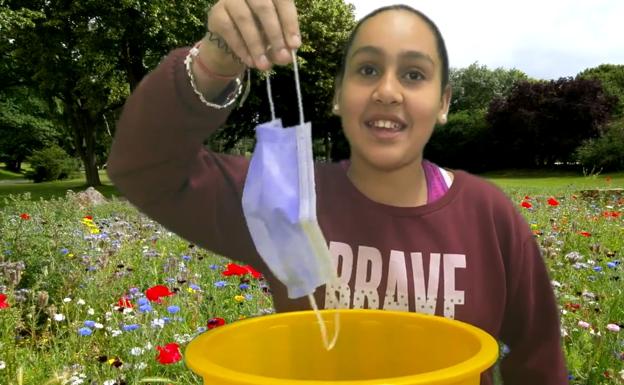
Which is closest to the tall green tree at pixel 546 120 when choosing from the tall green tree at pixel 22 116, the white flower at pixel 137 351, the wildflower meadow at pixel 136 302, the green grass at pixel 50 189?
the green grass at pixel 50 189

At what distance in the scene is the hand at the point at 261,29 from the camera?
85 centimetres

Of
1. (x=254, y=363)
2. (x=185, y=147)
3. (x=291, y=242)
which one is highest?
(x=185, y=147)

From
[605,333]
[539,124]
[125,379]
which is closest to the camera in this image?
[125,379]

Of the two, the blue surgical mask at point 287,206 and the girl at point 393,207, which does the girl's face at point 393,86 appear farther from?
the blue surgical mask at point 287,206

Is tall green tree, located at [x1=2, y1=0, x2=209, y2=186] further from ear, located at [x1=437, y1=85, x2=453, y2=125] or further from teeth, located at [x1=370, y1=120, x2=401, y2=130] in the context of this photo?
teeth, located at [x1=370, y1=120, x2=401, y2=130]

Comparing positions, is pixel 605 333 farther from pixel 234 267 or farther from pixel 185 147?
pixel 185 147

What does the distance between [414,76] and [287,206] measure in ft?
1.70

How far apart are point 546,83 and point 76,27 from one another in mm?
24215

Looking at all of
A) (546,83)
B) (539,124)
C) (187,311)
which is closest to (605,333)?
(187,311)

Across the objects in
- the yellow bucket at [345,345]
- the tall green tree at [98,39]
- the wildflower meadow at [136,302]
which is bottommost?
the wildflower meadow at [136,302]

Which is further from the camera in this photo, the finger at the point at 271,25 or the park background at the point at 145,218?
the park background at the point at 145,218

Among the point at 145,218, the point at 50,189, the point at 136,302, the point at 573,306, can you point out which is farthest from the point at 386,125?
the point at 50,189

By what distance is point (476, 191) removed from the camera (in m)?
1.32

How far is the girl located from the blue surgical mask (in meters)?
0.21
